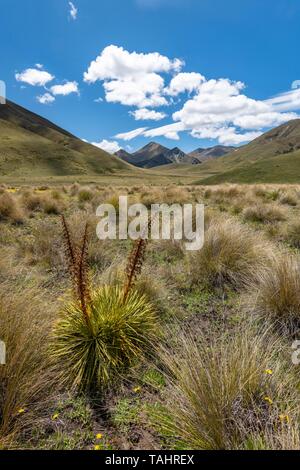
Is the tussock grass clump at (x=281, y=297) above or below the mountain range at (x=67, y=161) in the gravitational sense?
below

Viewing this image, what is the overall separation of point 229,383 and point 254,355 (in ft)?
1.21

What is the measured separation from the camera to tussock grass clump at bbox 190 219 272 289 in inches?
195

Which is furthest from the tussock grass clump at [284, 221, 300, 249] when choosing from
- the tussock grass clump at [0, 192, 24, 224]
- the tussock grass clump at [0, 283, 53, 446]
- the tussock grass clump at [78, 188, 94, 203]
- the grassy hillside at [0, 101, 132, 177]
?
the grassy hillside at [0, 101, 132, 177]

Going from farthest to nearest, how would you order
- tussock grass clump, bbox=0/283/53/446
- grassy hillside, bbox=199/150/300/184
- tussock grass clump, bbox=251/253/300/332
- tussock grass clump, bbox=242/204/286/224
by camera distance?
grassy hillside, bbox=199/150/300/184 < tussock grass clump, bbox=242/204/286/224 < tussock grass clump, bbox=251/253/300/332 < tussock grass clump, bbox=0/283/53/446

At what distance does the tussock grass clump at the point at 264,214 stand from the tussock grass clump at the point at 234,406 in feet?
25.5

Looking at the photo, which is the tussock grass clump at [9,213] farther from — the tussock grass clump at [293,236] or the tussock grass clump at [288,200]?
the tussock grass clump at [288,200]

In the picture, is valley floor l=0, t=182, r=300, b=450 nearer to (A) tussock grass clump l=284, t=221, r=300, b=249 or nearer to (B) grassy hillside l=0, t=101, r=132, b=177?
(A) tussock grass clump l=284, t=221, r=300, b=249

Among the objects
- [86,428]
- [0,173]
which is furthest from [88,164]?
[86,428]

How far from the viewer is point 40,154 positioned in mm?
100812

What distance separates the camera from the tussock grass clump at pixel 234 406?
1897mm

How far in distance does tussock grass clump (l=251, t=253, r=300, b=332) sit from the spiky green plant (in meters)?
1.53

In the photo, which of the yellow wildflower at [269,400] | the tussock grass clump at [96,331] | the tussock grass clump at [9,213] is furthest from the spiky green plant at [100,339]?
the tussock grass clump at [9,213]

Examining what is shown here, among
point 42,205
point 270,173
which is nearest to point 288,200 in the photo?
point 42,205
